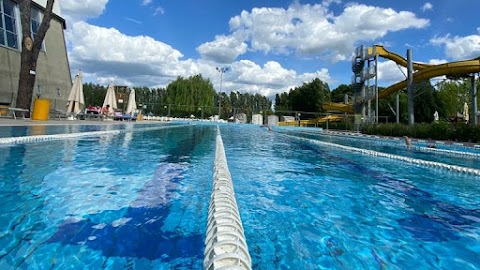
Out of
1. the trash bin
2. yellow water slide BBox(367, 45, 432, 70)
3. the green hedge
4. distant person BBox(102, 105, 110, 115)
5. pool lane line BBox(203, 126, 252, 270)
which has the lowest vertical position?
pool lane line BBox(203, 126, 252, 270)

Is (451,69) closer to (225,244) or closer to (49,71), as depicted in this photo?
(225,244)

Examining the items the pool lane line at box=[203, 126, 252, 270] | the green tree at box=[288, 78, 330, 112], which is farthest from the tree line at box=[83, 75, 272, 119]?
the pool lane line at box=[203, 126, 252, 270]

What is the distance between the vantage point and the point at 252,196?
13.1 ft

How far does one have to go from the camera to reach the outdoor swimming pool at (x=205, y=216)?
2.24m

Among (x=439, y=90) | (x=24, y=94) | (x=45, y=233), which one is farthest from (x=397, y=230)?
(x=439, y=90)

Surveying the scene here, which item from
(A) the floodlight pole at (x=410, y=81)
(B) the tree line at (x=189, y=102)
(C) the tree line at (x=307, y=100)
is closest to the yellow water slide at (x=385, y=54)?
(C) the tree line at (x=307, y=100)

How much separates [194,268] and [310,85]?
44.5 meters

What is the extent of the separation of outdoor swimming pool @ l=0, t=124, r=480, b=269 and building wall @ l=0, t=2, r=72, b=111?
13.1m

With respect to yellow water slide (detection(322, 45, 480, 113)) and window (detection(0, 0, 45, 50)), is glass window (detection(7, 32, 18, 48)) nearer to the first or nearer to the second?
window (detection(0, 0, 45, 50))

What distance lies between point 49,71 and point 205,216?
2042cm

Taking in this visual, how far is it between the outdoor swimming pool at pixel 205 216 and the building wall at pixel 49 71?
A: 43.1 feet

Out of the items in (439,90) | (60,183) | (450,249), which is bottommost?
(450,249)

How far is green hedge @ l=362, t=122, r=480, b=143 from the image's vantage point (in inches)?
505

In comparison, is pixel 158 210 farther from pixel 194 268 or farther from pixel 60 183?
pixel 60 183
